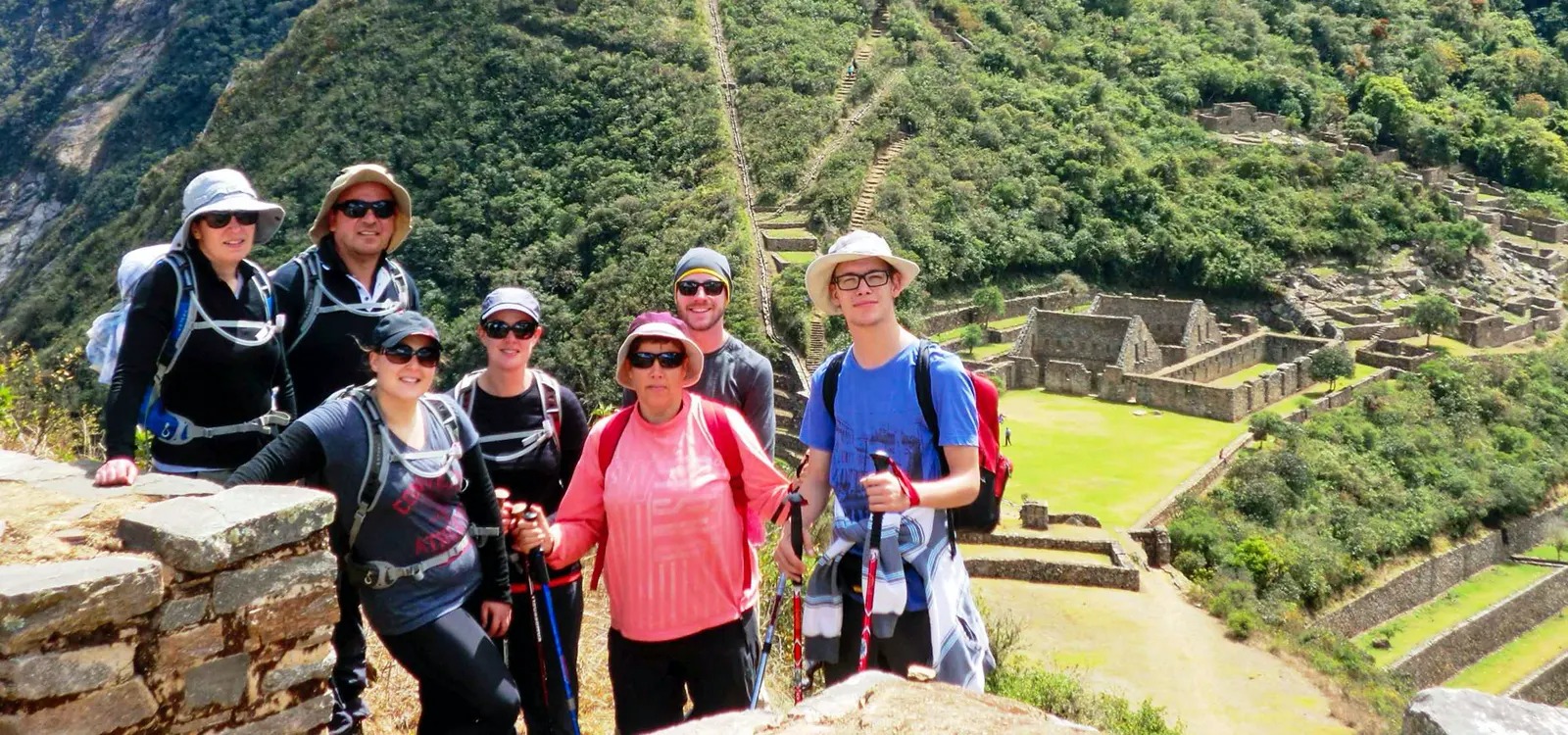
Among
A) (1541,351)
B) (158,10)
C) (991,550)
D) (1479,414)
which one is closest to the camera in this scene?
(991,550)

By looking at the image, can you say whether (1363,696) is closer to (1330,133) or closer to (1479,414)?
(1479,414)

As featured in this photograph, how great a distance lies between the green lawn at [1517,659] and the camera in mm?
18875

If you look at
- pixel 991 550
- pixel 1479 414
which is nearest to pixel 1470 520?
pixel 1479 414

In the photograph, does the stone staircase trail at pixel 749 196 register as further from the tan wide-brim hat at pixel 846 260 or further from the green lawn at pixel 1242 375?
the tan wide-brim hat at pixel 846 260

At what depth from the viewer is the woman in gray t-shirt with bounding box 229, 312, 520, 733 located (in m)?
3.56

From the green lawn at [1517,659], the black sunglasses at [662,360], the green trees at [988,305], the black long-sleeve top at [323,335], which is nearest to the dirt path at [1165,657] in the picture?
the green lawn at [1517,659]

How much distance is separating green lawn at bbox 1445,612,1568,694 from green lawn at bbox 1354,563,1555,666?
2.35 feet

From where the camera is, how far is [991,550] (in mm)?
16250

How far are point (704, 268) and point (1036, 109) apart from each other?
110 ft

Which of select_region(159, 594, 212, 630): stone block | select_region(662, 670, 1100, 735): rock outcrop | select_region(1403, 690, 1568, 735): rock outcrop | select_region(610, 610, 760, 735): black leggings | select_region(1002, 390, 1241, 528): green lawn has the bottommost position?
select_region(1002, 390, 1241, 528): green lawn

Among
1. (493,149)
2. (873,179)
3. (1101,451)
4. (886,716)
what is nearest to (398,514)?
(886,716)

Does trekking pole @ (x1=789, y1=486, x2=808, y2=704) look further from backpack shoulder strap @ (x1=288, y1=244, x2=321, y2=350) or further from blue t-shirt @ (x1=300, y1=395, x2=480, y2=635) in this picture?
backpack shoulder strap @ (x1=288, y1=244, x2=321, y2=350)

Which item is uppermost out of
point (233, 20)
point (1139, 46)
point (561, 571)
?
point (233, 20)

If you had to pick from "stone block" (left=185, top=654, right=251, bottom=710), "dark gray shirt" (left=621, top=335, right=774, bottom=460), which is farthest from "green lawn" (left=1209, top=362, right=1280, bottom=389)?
"stone block" (left=185, top=654, right=251, bottom=710)
